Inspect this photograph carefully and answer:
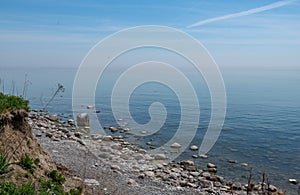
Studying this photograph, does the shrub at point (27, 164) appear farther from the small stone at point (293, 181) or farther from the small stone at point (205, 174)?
the small stone at point (293, 181)

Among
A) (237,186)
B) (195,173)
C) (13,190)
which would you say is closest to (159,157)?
(195,173)

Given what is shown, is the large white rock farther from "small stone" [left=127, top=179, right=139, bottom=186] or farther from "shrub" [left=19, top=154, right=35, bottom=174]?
A: "shrub" [left=19, top=154, right=35, bottom=174]

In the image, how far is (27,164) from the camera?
7.82 meters

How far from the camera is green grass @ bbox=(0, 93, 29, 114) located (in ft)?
28.4

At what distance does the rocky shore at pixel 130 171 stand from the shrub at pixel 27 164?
173 centimetres

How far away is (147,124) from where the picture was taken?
28.4 m

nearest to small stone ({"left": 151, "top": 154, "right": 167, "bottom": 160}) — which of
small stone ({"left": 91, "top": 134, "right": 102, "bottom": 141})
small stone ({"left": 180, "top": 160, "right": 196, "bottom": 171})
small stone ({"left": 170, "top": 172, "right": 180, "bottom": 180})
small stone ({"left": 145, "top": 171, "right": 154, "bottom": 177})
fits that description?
small stone ({"left": 180, "top": 160, "right": 196, "bottom": 171})

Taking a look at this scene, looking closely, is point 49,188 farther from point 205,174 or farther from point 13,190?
point 205,174

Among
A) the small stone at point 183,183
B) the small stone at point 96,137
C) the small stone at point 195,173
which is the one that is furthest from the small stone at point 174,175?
the small stone at point 96,137

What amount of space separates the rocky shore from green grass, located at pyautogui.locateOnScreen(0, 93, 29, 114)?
2.66 m

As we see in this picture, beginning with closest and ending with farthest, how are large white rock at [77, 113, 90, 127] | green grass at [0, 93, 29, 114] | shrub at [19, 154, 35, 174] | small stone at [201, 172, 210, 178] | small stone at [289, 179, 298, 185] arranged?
shrub at [19, 154, 35, 174] < green grass at [0, 93, 29, 114] < small stone at [201, 172, 210, 178] < small stone at [289, 179, 298, 185] < large white rock at [77, 113, 90, 127]

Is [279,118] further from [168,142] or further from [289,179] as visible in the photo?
[289,179]

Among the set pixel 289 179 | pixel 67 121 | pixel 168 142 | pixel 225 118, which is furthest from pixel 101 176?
pixel 225 118

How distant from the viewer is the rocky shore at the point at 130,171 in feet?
36.5
